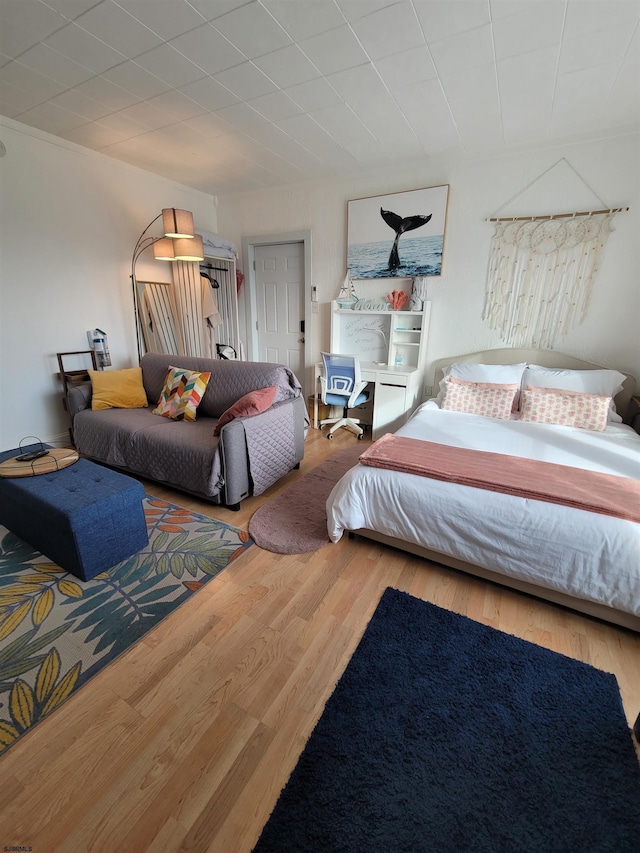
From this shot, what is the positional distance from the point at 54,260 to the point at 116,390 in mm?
1331

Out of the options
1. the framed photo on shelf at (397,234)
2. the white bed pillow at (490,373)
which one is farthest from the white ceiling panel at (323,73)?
the white bed pillow at (490,373)

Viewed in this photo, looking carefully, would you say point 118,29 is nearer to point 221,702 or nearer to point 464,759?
point 221,702

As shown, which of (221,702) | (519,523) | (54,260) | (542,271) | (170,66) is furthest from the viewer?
(54,260)

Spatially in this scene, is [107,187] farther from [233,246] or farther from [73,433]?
[73,433]

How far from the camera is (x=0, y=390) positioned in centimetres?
305

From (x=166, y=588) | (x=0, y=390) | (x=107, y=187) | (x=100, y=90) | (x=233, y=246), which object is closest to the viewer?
(x=166, y=588)

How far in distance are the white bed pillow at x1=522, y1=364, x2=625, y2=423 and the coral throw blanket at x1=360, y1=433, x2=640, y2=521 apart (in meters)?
1.24

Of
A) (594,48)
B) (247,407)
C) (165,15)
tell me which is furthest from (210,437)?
(594,48)

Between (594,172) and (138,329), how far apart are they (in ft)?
14.4

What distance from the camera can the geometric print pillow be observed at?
2.90m

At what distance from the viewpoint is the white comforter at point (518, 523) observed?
4.71 ft

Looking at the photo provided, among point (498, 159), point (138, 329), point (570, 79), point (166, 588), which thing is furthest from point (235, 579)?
point (498, 159)

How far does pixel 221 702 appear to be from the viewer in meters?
1.26

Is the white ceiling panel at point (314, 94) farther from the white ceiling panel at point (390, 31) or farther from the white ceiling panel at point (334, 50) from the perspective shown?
the white ceiling panel at point (390, 31)
